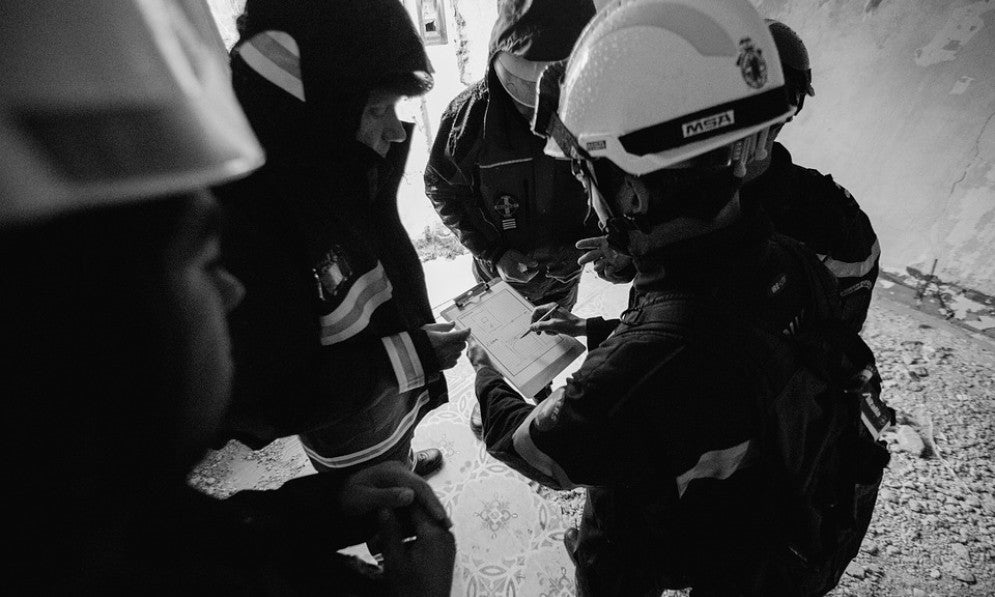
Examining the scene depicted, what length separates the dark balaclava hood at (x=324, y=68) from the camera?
100cm

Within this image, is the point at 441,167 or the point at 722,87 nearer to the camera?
the point at 722,87

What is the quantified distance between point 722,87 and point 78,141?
1.09 meters

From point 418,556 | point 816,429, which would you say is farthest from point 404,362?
point 816,429

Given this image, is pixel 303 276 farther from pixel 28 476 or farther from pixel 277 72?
pixel 28 476

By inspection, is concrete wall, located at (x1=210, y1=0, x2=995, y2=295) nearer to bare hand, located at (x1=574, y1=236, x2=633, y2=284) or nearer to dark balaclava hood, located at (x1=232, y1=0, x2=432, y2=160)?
dark balaclava hood, located at (x1=232, y1=0, x2=432, y2=160)

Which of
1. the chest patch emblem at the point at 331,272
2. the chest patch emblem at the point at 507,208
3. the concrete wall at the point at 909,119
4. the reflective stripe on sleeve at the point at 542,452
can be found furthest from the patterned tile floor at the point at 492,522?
the concrete wall at the point at 909,119

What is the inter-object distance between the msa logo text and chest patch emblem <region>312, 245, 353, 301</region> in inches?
37.6

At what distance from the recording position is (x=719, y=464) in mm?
908

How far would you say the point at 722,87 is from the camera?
854 millimetres

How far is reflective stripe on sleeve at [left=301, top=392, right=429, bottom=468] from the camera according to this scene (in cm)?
144

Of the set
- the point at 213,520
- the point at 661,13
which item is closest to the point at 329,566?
the point at 213,520

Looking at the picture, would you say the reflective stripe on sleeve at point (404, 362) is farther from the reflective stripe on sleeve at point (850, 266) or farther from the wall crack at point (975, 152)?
the wall crack at point (975, 152)

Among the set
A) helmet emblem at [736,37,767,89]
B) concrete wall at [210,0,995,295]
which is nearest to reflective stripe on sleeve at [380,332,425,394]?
helmet emblem at [736,37,767,89]

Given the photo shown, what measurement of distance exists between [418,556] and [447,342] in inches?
31.0
